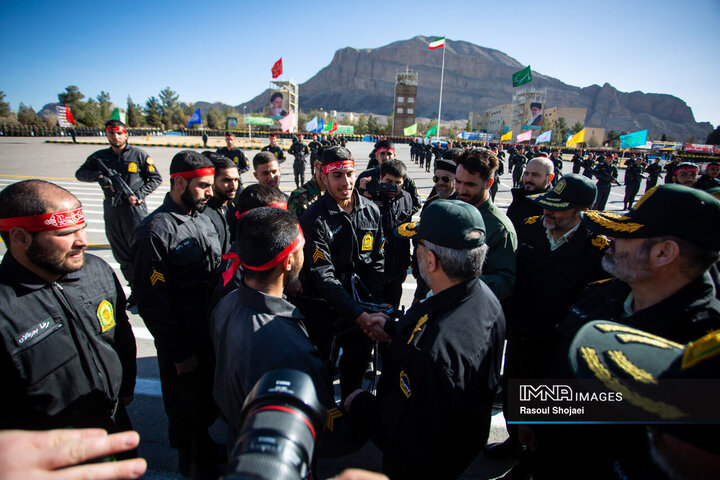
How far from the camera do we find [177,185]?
260 centimetres

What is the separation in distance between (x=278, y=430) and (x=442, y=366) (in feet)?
2.49

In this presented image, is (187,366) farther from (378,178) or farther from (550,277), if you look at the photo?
(378,178)

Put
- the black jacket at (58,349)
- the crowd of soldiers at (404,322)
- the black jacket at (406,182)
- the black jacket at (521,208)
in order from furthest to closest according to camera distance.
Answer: the black jacket at (406,182)
the black jacket at (521,208)
the black jacket at (58,349)
the crowd of soldiers at (404,322)

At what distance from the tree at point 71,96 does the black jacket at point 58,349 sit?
77.9 metres

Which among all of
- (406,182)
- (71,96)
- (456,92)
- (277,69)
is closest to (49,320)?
(406,182)

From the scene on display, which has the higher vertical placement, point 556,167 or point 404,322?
point 556,167

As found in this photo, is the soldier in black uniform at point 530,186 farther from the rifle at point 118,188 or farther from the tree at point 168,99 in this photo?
the tree at point 168,99

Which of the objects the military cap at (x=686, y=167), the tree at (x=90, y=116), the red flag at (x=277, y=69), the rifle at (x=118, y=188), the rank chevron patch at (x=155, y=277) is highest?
the red flag at (x=277, y=69)

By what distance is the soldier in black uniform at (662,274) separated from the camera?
4.08 ft

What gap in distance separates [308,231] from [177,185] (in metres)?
1.08

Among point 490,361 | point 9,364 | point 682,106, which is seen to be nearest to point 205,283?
point 9,364

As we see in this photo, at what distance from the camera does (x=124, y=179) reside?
4988 mm

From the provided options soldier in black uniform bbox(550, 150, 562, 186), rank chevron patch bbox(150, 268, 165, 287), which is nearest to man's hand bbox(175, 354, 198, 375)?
rank chevron patch bbox(150, 268, 165, 287)

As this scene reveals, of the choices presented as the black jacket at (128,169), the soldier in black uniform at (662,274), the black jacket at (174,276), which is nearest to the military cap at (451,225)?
the soldier in black uniform at (662,274)
